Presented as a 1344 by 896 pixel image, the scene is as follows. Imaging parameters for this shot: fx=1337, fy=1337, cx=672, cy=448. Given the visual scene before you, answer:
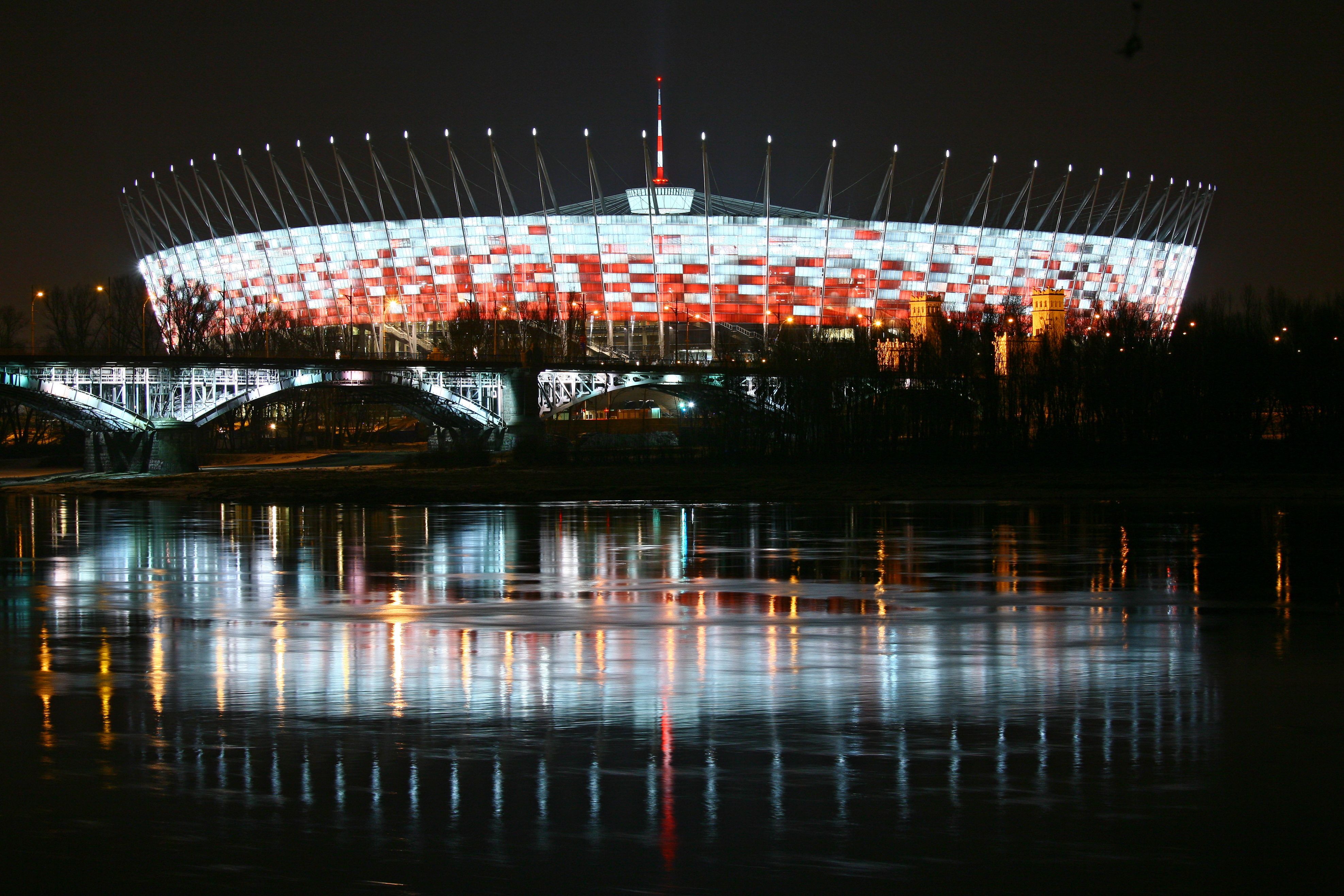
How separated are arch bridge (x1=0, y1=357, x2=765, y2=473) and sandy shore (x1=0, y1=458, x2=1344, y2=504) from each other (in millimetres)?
7641

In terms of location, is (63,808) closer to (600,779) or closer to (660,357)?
(600,779)

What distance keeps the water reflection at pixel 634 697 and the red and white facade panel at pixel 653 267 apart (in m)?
102

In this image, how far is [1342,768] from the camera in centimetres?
897

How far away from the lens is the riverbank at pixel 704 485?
144 feet

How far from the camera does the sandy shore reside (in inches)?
1731

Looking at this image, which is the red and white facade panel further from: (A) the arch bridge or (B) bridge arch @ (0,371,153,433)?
(B) bridge arch @ (0,371,153,433)

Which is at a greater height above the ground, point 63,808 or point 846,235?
point 846,235

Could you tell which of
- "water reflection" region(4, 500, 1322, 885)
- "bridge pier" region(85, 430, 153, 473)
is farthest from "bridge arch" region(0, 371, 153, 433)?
"water reflection" region(4, 500, 1322, 885)

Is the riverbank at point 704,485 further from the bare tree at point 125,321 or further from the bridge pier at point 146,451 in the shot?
the bare tree at point 125,321

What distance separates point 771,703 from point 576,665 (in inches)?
97.5

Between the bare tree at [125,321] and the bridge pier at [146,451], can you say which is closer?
the bridge pier at [146,451]

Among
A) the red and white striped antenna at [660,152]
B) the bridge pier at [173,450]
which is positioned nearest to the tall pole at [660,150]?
the red and white striped antenna at [660,152]

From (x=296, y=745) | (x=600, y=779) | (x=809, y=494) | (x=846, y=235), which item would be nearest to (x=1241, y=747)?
(x=600, y=779)

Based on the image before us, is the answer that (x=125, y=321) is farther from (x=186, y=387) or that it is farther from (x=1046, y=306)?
(x=1046, y=306)
